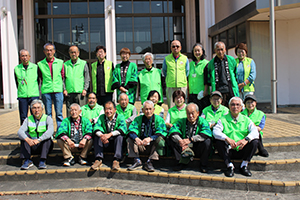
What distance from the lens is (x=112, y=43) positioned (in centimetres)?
1242

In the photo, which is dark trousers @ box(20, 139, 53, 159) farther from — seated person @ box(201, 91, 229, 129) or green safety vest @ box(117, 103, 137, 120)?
seated person @ box(201, 91, 229, 129)

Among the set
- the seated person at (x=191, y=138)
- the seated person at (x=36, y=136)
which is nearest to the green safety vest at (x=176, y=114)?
the seated person at (x=191, y=138)

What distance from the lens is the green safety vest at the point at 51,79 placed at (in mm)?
5453

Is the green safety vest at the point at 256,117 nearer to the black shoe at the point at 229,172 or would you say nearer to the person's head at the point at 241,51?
the black shoe at the point at 229,172

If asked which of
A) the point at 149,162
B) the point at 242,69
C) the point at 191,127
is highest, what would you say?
the point at 242,69

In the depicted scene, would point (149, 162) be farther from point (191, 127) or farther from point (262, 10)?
point (262, 10)

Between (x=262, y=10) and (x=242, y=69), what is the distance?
3966 mm

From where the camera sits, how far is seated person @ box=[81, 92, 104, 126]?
5.13 meters

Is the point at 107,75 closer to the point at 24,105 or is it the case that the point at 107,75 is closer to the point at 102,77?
the point at 102,77

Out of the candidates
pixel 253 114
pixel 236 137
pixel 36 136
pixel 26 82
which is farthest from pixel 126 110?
pixel 253 114

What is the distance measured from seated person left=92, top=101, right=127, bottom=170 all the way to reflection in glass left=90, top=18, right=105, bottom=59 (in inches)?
424

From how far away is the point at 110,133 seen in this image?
4.55 meters

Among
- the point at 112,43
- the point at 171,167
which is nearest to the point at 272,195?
the point at 171,167

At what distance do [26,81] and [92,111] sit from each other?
1541 mm
